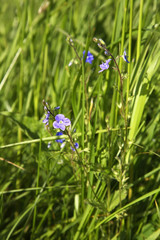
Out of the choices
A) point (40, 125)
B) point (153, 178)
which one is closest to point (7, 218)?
point (40, 125)

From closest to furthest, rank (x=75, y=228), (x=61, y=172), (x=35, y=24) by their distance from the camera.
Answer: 1. (x=75, y=228)
2. (x=61, y=172)
3. (x=35, y=24)

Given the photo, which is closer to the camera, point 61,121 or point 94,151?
point 61,121

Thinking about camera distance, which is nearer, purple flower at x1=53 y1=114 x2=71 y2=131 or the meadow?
purple flower at x1=53 y1=114 x2=71 y2=131

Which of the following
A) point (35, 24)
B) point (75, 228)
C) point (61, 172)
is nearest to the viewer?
point (75, 228)

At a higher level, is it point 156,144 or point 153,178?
point 156,144

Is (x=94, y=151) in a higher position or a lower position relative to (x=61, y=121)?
lower

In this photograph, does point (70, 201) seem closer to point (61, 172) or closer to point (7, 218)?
point (61, 172)

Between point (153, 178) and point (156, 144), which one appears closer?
point (153, 178)

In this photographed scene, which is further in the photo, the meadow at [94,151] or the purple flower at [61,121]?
the meadow at [94,151]
